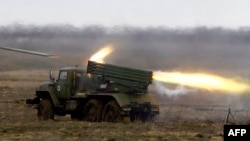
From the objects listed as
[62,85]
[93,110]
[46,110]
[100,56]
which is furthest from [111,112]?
[46,110]

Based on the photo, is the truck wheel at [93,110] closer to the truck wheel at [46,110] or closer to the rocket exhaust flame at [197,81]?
the truck wheel at [46,110]

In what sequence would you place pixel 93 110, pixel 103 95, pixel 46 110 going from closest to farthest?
1. pixel 103 95
2. pixel 93 110
3. pixel 46 110

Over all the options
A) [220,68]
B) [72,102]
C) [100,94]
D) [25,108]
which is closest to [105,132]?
[100,94]

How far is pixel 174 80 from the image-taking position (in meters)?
28.8

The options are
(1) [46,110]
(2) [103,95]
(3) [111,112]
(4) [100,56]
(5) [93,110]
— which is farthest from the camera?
(4) [100,56]

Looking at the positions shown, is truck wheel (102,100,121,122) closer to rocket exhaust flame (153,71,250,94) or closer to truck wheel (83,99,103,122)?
truck wheel (83,99,103,122)

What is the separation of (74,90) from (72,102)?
2.27 feet

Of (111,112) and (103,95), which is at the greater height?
(103,95)

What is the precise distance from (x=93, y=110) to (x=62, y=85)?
297cm

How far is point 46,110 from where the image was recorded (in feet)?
95.8

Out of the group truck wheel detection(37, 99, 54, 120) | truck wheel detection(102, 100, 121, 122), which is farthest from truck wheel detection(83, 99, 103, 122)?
truck wheel detection(37, 99, 54, 120)

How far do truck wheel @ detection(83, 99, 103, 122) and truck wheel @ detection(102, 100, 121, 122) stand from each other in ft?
1.09

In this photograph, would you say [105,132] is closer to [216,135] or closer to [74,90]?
[216,135]

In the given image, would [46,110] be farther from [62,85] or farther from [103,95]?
[103,95]
